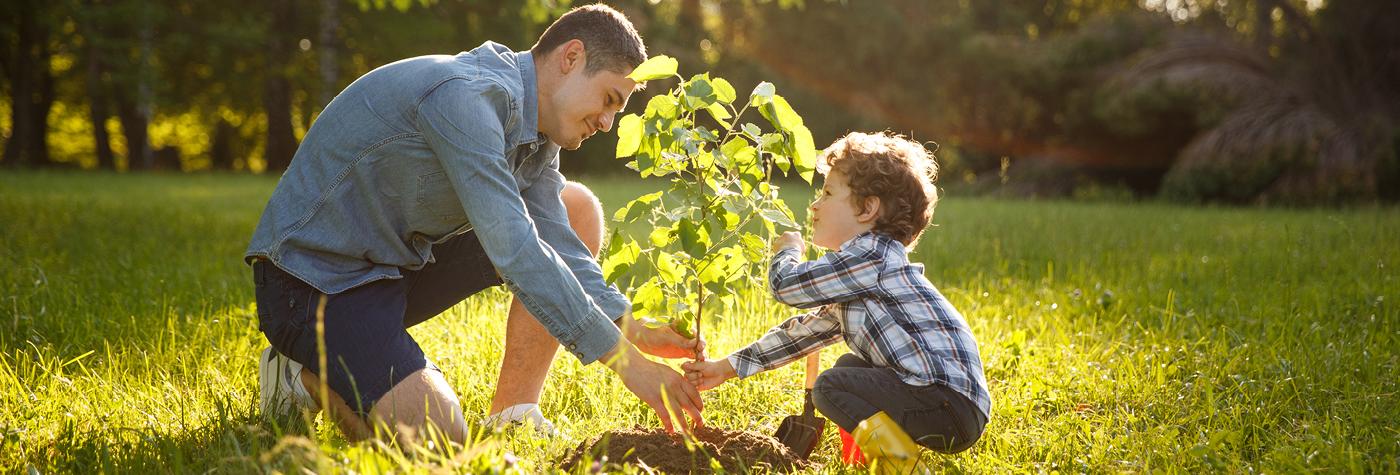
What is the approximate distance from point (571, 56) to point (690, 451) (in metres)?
1.07

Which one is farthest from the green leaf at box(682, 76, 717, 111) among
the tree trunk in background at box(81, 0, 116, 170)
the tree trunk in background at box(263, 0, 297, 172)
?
the tree trunk in background at box(81, 0, 116, 170)

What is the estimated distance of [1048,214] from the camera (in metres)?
8.83

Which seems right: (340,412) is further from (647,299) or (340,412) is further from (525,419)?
(647,299)

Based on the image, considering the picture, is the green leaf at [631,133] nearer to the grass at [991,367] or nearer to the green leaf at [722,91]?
the green leaf at [722,91]

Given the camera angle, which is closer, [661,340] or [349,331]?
[349,331]

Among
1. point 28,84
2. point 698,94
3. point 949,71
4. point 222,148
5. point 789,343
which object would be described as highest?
point 949,71

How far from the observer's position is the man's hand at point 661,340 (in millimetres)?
2559

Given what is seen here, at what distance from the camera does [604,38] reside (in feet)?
8.09

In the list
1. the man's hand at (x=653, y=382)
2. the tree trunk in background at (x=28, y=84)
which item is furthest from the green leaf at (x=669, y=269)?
the tree trunk in background at (x=28, y=84)

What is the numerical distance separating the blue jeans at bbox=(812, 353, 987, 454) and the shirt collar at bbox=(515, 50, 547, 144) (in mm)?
1035

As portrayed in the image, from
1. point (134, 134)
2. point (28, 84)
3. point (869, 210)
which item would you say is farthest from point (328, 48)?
point (869, 210)

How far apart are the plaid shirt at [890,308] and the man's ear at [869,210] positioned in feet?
0.14

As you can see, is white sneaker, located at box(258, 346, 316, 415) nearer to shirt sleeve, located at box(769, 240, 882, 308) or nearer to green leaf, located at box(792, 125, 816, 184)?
shirt sleeve, located at box(769, 240, 882, 308)

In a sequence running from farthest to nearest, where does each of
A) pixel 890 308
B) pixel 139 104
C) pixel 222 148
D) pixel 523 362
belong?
pixel 222 148, pixel 139 104, pixel 523 362, pixel 890 308
